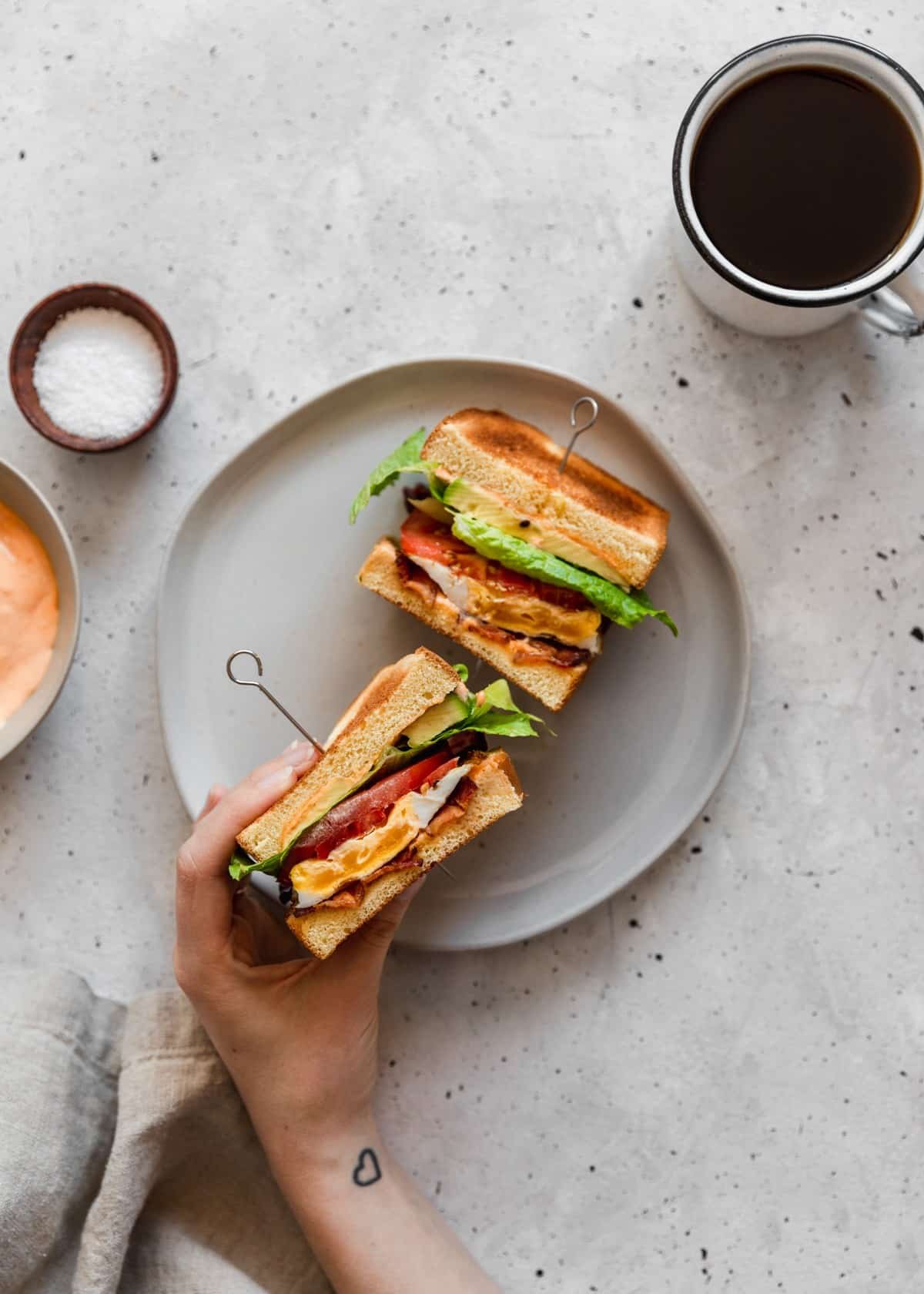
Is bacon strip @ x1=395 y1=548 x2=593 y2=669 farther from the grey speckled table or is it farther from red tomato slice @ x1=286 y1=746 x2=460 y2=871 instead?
the grey speckled table

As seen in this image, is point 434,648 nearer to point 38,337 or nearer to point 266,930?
point 266,930

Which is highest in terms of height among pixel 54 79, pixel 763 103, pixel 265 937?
pixel 54 79

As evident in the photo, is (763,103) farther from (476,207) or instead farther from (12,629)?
(12,629)

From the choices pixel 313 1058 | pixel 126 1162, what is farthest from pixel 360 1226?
pixel 126 1162

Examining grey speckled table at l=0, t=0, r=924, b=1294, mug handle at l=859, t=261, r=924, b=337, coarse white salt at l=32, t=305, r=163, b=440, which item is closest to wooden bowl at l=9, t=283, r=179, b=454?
coarse white salt at l=32, t=305, r=163, b=440

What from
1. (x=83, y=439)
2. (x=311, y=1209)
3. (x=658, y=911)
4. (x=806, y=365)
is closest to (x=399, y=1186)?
(x=311, y=1209)

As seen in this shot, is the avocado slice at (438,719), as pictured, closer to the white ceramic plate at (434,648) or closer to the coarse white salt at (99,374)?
the white ceramic plate at (434,648)
